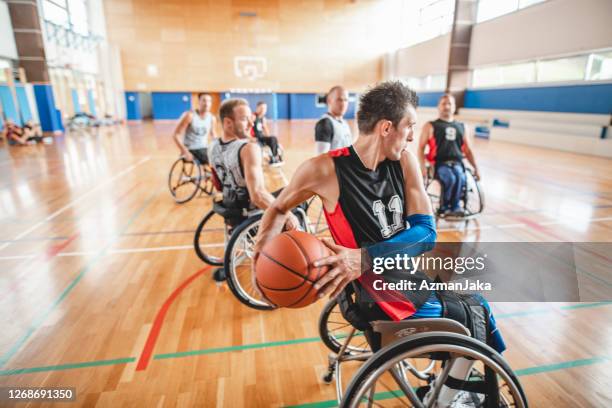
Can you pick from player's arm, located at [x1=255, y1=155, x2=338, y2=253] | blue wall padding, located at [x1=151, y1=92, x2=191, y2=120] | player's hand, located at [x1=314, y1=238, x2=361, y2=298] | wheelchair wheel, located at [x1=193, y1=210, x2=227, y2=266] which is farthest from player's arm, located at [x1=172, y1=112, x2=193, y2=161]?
blue wall padding, located at [x1=151, y1=92, x2=191, y2=120]

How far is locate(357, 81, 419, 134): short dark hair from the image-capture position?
121 cm

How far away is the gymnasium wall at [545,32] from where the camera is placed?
27.0ft

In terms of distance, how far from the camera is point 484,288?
139 centimetres

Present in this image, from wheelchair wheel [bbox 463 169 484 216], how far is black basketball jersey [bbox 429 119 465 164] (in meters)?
0.25

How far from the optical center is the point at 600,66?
855cm

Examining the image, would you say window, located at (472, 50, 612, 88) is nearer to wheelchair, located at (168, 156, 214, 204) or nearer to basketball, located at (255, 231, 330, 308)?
wheelchair, located at (168, 156, 214, 204)

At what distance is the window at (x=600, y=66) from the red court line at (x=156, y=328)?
1046cm

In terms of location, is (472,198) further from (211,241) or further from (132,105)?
(132,105)

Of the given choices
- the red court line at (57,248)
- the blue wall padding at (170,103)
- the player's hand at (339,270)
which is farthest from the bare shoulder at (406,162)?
the blue wall padding at (170,103)

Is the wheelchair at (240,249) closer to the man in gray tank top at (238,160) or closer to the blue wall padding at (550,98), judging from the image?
the man in gray tank top at (238,160)

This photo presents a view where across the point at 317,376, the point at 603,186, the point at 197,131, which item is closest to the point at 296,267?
the point at 317,376

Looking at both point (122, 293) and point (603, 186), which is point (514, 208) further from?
point (122, 293)

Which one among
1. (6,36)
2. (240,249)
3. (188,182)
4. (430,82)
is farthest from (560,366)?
(430,82)

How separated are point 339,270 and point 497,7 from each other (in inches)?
552
